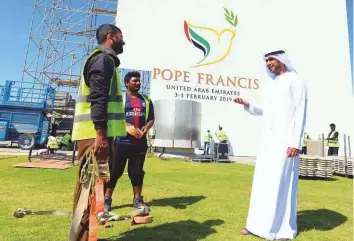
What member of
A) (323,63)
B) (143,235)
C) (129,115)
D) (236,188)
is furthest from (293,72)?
(323,63)

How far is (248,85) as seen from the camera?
1733 centimetres

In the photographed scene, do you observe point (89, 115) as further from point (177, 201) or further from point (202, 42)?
point (202, 42)

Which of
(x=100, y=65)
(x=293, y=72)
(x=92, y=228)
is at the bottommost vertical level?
(x=92, y=228)

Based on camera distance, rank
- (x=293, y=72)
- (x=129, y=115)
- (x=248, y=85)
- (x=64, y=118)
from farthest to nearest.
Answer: (x=248, y=85), (x=64, y=118), (x=129, y=115), (x=293, y=72)

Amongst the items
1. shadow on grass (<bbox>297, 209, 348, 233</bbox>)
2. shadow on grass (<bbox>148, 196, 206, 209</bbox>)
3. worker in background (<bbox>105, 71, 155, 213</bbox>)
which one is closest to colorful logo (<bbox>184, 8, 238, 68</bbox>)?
shadow on grass (<bbox>148, 196, 206, 209</bbox>)

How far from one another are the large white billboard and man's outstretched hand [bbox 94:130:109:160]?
42.7 ft

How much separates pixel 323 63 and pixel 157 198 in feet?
59.4

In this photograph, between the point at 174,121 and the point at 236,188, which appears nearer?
the point at 236,188

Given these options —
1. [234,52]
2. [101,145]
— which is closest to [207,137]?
[234,52]

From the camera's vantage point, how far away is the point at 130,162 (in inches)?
142

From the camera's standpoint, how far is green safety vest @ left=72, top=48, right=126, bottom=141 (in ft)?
7.27

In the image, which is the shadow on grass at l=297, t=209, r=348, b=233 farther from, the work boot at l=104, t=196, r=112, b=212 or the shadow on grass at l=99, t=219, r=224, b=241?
the work boot at l=104, t=196, r=112, b=212

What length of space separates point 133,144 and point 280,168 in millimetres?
1792

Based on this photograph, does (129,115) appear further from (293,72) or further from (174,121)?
(174,121)
